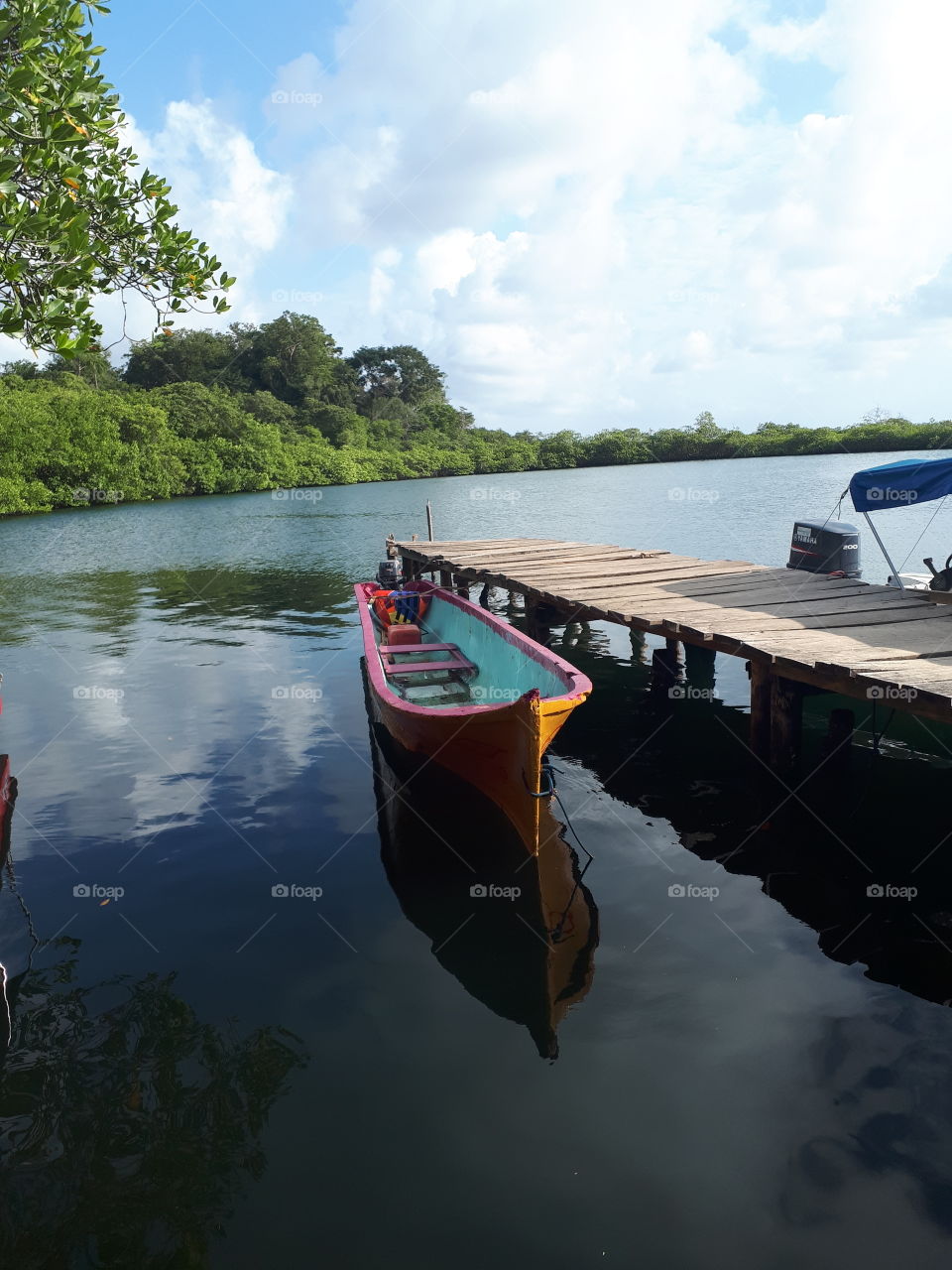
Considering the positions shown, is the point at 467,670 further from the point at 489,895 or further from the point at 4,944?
the point at 4,944

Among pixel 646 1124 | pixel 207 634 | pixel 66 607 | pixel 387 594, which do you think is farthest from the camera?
pixel 66 607

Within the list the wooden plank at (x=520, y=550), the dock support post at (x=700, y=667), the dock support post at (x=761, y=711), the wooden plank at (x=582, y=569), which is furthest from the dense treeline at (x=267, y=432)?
the dock support post at (x=761, y=711)

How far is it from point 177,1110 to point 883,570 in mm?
25088

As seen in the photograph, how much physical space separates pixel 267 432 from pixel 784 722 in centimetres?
6948

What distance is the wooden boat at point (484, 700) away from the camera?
6.68 m

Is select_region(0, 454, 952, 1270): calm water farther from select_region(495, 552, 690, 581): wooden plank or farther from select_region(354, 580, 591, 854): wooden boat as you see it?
select_region(495, 552, 690, 581): wooden plank

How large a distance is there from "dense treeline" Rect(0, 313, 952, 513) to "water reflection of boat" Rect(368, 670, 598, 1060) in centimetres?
5302

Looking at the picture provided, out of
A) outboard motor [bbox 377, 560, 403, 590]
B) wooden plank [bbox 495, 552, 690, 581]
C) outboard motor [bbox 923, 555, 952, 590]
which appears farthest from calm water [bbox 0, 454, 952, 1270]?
outboard motor [bbox 377, 560, 403, 590]

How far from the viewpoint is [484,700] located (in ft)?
32.4

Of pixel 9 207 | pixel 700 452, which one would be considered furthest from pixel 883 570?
pixel 700 452

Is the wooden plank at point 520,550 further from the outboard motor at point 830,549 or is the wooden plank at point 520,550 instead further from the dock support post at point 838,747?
the dock support post at point 838,747

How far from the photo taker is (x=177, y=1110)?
15.2ft

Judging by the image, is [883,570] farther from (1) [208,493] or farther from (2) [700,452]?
(2) [700,452]

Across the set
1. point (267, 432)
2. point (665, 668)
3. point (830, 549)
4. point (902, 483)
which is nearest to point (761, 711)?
point (665, 668)
